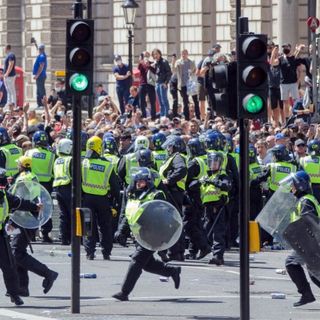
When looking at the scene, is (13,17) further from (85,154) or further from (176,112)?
(85,154)

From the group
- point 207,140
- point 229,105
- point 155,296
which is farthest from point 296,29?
point 229,105

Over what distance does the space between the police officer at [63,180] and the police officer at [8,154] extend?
2.61 ft

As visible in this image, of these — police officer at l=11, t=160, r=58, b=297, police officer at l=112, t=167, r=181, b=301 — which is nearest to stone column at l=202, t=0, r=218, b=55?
police officer at l=11, t=160, r=58, b=297

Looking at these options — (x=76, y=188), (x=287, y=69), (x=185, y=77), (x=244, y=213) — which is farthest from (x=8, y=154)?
(x=244, y=213)

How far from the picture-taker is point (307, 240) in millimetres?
20234

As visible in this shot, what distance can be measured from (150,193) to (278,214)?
1547 mm

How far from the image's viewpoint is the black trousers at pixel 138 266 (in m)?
21.5

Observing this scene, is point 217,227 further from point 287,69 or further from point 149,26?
point 149,26

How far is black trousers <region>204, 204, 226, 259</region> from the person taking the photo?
85.9 feet

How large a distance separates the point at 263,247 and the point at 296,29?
44.6 feet

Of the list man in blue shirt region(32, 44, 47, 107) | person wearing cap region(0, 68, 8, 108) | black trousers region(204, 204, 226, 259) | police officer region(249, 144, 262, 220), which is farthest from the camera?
person wearing cap region(0, 68, 8, 108)

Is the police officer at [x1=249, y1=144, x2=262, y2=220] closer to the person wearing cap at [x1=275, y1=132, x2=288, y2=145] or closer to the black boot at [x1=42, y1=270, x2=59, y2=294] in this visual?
the person wearing cap at [x1=275, y1=132, x2=288, y2=145]

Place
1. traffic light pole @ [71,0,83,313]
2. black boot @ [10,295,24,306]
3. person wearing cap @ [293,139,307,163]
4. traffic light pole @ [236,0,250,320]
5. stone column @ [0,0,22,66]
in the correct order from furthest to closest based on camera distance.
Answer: stone column @ [0,0,22,66] < person wearing cap @ [293,139,307,163] < black boot @ [10,295,24,306] < traffic light pole @ [71,0,83,313] < traffic light pole @ [236,0,250,320]

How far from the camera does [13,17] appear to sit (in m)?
55.3
